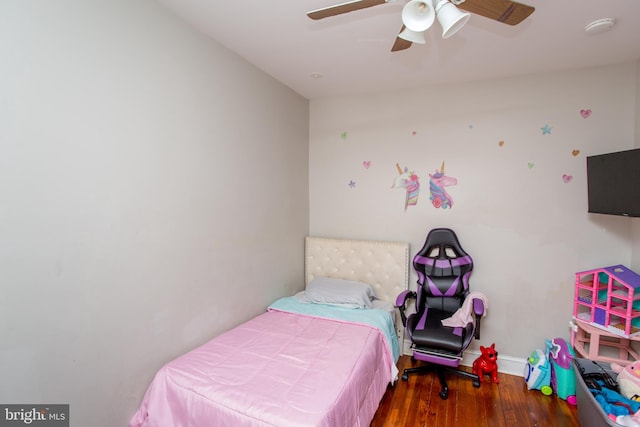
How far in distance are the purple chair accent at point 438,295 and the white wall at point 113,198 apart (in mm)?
1486

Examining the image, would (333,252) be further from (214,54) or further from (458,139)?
(214,54)

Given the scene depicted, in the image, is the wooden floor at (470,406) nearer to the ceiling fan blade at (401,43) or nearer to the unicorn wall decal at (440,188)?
the unicorn wall decal at (440,188)

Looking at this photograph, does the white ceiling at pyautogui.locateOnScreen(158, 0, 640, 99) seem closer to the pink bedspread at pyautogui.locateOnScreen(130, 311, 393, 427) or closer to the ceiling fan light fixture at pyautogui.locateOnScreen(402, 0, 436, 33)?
the ceiling fan light fixture at pyautogui.locateOnScreen(402, 0, 436, 33)

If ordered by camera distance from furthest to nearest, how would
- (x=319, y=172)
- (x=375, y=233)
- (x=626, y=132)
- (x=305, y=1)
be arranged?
(x=319, y=172), (x=375, y=233), (x=626, y=132), (x=305, y=1)

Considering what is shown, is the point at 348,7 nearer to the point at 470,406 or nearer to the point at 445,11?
the point at 445,11

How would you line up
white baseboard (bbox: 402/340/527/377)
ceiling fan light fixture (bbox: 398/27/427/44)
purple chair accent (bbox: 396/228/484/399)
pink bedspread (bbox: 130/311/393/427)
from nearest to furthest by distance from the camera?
ceiling fan light fixture (bbox: 398/27/427/44)
pink bedspread (bbox: 130/311/393/427)
purple chair accent (bbox: 396/228/484/399)
white baseboard (bbox: 402/340/527/377)

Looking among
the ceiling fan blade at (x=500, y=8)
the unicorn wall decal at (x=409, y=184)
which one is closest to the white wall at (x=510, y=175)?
the unicorn wall decal at (x=409, y=184)

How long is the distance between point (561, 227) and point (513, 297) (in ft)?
2.41

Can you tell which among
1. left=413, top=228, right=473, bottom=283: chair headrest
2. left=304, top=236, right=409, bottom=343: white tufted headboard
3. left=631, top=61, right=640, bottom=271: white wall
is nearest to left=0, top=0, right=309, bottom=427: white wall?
left=304, top=236, right=409, bottom=343: white tufted headboard

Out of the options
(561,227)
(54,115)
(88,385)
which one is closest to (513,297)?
(561,227)

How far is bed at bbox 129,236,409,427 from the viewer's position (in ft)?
5.30

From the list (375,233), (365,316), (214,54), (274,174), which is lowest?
(365,316)

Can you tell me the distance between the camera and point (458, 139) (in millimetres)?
3018

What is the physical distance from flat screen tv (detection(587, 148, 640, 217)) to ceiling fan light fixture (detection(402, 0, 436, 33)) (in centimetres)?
164
